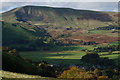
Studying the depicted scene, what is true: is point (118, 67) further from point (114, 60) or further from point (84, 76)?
point (84, 76)

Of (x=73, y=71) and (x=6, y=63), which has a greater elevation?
(x=6, y=63)

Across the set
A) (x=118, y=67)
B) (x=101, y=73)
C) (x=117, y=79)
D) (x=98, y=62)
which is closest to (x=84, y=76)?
(x=117, y=79)

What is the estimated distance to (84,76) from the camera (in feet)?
225

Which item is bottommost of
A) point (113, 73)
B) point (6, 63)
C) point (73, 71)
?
point (113, 73)

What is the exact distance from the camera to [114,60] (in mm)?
169000

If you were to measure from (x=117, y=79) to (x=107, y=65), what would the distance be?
55472 mm

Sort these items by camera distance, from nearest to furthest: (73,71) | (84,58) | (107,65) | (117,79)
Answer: (73,71), (117,79), (107,65), (84,58)

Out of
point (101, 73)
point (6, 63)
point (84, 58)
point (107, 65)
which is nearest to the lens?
point (6, 63)

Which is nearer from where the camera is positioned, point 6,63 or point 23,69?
point 6,63

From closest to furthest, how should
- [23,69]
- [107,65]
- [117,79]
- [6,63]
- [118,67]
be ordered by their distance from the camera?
[6,63] < [23,69] < [117,79] < [118,67] < [107,65]

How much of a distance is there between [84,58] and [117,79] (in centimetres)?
6660

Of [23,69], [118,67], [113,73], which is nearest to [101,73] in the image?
[113,73]

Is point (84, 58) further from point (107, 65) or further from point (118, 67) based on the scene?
point (118, 67)

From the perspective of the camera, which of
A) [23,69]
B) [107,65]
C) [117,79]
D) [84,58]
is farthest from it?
[84,58]
